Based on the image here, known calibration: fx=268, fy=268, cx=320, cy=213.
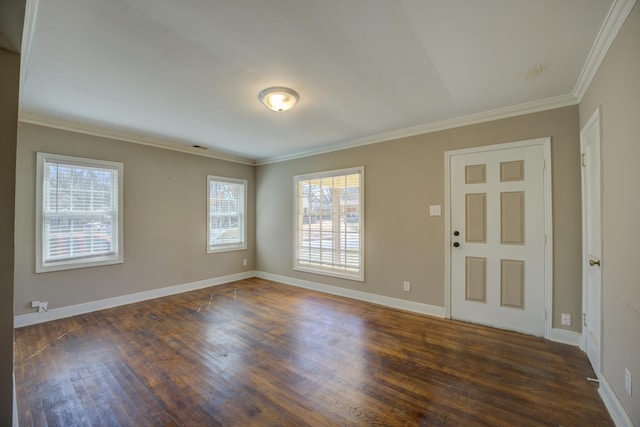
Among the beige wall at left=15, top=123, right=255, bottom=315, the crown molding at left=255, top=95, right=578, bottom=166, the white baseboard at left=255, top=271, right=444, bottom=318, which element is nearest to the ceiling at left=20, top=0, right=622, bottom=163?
the crown molding at left=255, top=95, right=578, bottom=166

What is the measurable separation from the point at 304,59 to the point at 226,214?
3939 millimetres

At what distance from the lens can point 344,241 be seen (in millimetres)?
4520

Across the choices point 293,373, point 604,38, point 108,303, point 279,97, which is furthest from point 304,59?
point 108,303

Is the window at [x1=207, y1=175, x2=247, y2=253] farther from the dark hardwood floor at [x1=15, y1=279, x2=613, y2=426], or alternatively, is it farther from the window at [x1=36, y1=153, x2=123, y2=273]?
the dark hardwood floor at [x1=15, y1=279, x2=613, y2=426]

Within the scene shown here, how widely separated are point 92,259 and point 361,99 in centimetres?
414

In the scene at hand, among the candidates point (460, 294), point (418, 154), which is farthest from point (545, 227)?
point (418, 154)

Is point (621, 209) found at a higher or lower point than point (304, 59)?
lower

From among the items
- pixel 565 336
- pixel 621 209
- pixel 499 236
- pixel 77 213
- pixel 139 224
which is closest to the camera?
pixel 621 209

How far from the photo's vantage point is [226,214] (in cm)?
540

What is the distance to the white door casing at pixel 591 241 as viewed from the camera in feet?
7.14

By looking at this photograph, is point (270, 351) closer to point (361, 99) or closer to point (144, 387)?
point (144, 387)

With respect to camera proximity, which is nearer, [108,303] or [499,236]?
[499,236]

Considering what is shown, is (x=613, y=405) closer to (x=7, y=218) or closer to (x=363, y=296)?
(x=363, y=296)

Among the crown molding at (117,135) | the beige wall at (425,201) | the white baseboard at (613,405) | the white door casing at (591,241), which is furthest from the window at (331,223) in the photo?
the white baseboard at (613,405)
